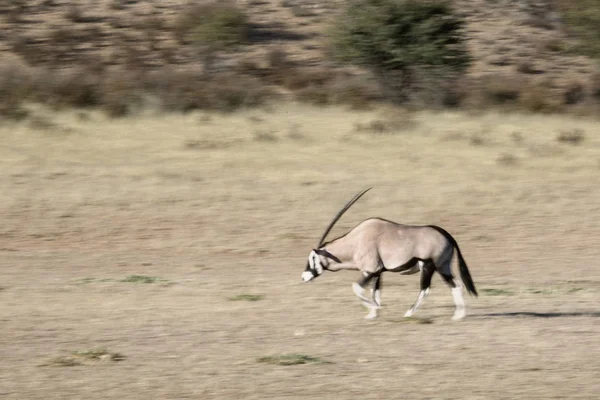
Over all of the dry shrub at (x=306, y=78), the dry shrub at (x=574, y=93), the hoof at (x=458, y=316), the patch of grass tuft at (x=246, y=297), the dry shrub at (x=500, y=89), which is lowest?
the dry shrub at (x=574, y=93)

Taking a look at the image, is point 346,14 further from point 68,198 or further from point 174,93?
point 68,198

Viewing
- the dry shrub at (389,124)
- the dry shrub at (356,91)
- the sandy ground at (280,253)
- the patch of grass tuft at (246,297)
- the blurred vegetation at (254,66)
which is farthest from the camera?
the dry shrub at (356,91)

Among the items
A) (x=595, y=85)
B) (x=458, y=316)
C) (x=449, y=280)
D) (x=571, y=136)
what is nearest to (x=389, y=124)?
(x=571, y=136)

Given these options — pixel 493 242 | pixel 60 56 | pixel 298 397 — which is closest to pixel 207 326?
pixel 298 397

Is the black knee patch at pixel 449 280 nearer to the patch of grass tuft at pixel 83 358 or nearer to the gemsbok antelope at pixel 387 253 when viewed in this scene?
the gemsbok antelope at pixel 387 253

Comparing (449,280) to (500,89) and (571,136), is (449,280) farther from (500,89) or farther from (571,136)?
(500,89)

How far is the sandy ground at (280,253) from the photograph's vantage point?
6.89m

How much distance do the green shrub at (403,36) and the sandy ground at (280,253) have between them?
3.49 meters

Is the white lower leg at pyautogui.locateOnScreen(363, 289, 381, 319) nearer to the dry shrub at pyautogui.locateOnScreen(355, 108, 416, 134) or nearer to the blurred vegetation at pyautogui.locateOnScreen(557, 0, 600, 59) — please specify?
the dry shrub at pyautogui.locateOnScreen(355, 108, 416, 134)

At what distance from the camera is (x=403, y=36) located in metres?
30.4

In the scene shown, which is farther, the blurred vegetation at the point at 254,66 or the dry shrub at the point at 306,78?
the dry shrub at the point at 306,78

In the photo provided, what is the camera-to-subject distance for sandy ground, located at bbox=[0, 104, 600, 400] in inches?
271

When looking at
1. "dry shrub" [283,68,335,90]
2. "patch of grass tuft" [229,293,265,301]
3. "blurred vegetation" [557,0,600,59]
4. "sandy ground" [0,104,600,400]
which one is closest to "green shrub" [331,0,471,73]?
"sandy ground" [0,104,600,400]

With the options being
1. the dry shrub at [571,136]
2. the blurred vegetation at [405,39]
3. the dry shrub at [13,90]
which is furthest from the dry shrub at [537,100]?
the dry shrub at [13,90]
